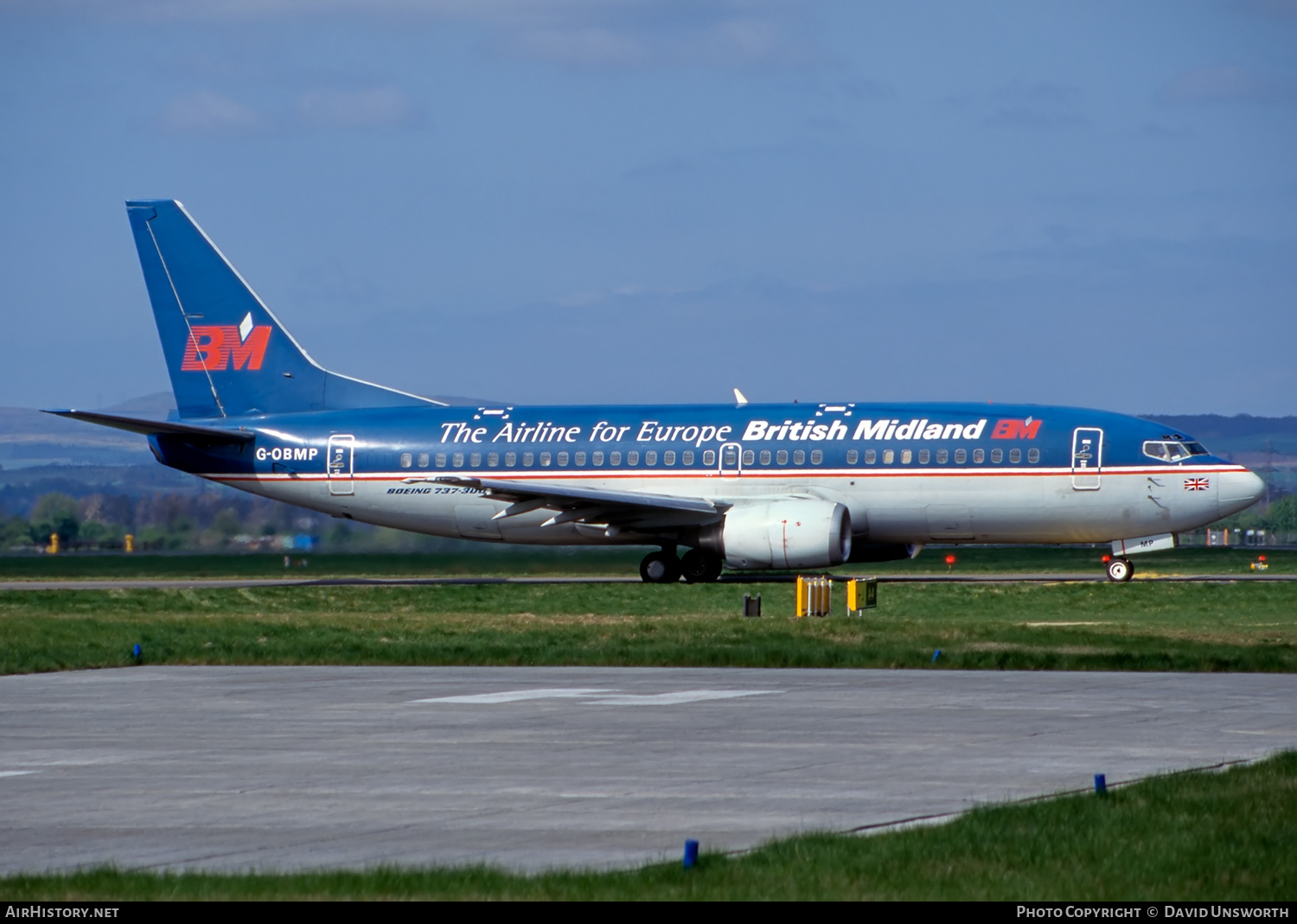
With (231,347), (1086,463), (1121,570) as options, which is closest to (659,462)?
(1086,463)

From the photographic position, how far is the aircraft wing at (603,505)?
135 feet

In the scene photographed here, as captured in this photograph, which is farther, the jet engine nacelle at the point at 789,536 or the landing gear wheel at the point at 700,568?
the landing gear wheel at the point at 700,568

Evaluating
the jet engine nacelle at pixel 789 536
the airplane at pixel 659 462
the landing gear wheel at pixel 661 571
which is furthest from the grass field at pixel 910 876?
the landing gear wheel at pixel 661 571

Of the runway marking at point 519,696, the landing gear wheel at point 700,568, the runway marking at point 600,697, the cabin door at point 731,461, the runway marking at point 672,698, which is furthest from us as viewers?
the landing gear wheel at point 700,568

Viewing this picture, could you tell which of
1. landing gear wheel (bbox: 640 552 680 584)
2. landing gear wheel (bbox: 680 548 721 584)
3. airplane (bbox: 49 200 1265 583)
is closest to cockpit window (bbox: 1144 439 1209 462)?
airplane (bbox: 49 200 1265 583)

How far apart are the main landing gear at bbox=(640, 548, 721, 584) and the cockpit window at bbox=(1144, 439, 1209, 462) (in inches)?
413

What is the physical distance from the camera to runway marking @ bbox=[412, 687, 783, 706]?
19828mm

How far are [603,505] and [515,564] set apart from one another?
6.66m

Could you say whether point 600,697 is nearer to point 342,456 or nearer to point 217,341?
point 342,456

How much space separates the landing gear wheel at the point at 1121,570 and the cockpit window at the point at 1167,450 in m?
3.06

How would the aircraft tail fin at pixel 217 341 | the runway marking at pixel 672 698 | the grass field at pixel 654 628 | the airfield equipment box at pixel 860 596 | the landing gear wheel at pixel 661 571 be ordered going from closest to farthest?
the runway marking at pixel 672 698
the grass field at pixel 654 628
the airfield equipment box at pixel 860 596
the landing gear wheel at pixel 661 571
the aircraft tail fin at pixel 217 341

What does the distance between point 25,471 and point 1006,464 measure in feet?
206

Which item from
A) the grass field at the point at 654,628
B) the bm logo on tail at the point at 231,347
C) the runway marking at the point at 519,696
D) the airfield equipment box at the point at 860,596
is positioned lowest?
the runway marking at the point at 519,696

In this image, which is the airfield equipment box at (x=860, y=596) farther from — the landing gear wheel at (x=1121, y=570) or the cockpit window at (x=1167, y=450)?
the landing gear wheel at (x=1121, y=570)
